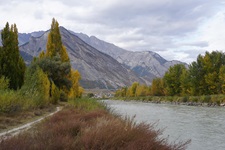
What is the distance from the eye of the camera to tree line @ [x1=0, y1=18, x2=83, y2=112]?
2226 centimetres

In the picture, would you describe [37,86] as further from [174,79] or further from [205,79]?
[174,79]

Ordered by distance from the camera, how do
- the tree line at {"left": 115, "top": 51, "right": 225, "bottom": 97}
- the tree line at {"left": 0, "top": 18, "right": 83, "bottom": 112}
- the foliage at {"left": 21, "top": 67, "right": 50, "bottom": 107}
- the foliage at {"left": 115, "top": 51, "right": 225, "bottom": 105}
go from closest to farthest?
the tree line at {"left": 0, "top": 18, "right": 83, "bottom": 112}, the foliage at {"left": 21, "top": 67, "right": 50, "bottom": 107}, the foliage at {"left": 115, "top": 51, "right": 225, "bottom": 105}, the tree line at {"left": 115, "top": 51, "right": 225, "bottom": 97}

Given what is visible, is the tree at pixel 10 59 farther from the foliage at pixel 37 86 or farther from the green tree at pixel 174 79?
the green tree at pixel 174 79

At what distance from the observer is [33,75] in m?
27.0

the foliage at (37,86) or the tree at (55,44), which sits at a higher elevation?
the tree at (55,44)

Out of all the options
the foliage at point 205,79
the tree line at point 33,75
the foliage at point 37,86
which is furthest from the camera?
the foliage at point 205,79

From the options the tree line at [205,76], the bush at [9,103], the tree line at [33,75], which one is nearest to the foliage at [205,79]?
the tree line at [205,76]

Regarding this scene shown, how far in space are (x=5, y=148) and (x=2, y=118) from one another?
1077 cm

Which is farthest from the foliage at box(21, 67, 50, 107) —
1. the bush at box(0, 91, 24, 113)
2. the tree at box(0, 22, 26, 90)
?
the bush at box(0, 91, 24, 113)

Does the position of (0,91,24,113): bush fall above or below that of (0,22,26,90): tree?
below

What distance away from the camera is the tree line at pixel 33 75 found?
22.3 meters

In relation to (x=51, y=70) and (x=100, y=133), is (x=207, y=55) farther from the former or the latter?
(x=100, y=133)

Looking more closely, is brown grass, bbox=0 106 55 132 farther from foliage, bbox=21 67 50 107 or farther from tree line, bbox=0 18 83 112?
foliage, bbox=21 67 50 107

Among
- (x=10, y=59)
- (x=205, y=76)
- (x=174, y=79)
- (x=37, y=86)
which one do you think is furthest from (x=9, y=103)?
(x=174, y=79)
